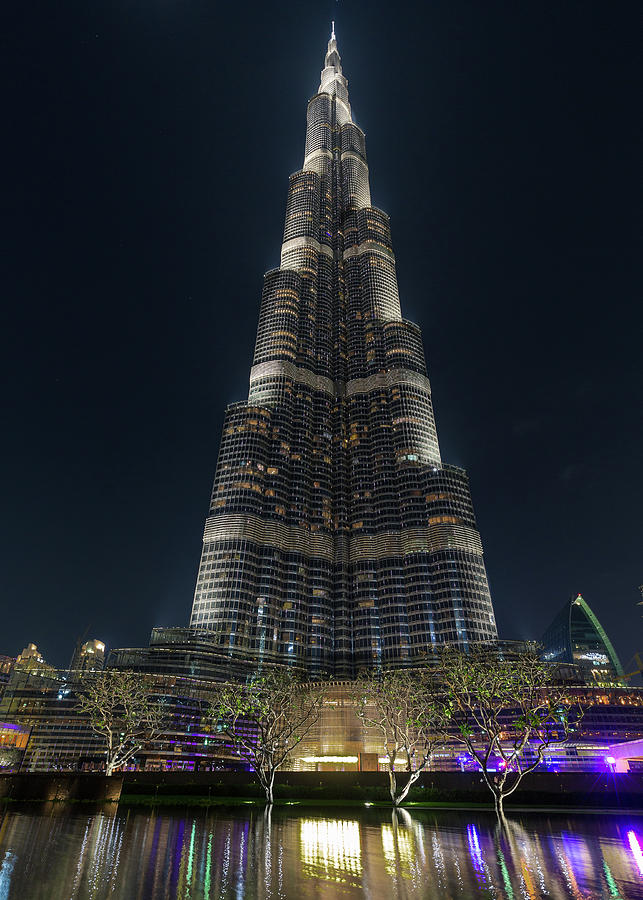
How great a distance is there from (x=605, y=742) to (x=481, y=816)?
135931 mm

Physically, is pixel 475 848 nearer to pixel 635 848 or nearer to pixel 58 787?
pixel 635 848

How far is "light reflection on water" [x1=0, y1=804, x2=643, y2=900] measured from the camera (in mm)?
19406

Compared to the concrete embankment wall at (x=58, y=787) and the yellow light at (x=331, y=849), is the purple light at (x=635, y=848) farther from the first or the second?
the concrete embankment wall at (x=58, y=787)

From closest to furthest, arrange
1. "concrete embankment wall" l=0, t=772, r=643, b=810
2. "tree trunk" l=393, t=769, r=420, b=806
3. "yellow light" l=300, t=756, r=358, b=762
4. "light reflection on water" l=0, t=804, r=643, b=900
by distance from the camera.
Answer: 1. "light reflection on water" l=0, t=804, r=643, b=900
2. "concrete embankment wall" l=0, t=772, r=643, b=810
3. "tree trunk" l=393, t=769, r=420, b=806
4. "yellow light" l=300, t=756, r=358, b=762

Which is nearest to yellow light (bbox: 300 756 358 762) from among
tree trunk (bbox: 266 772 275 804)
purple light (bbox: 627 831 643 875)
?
tree trunk (bbox: 266 772 275 804)

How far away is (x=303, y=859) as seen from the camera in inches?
1024

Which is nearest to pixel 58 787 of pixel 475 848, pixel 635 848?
pixel 475 848

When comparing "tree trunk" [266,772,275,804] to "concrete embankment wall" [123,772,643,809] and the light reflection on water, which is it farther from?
the light reflection on water

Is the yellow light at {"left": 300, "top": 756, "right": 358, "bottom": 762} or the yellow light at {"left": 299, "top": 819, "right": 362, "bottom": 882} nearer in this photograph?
the yellow light at {"left": 299, "top": 819, "right": 362, "bottom": 882}

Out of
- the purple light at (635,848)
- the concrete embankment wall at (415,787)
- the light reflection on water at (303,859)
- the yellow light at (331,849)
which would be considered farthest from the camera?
the concrete embankment wall at (415,787)

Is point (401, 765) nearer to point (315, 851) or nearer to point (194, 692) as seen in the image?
point (194, 692)

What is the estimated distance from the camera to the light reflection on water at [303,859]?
63.7 ft

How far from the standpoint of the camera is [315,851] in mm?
28438

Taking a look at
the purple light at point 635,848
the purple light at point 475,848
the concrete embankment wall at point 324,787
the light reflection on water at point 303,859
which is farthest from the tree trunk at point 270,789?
the purple light at point 635,848
